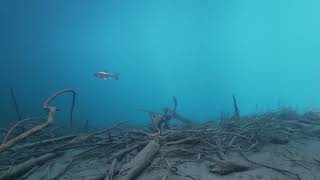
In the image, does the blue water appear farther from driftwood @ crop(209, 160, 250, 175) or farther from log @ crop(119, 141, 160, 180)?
log @ crop(119, 141, 160, 180)

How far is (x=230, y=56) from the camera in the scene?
88938 millimetres

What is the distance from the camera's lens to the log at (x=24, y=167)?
4.56 meters

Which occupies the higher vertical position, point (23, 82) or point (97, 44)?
point (97, 44)

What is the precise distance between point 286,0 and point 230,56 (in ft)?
73.7

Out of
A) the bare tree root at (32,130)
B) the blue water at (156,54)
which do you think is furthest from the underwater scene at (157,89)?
the blue water at (156,54)

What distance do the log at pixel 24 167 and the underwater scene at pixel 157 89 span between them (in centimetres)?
2

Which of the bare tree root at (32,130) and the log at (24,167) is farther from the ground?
the bare tree root at (32,130)

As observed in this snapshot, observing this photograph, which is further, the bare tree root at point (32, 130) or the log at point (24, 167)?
the log at point (24, 167)

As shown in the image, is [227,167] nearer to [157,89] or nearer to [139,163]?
[139,163]

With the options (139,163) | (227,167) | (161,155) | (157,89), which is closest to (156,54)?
(157,89)

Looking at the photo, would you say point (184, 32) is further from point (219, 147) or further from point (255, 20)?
point (219, 147)

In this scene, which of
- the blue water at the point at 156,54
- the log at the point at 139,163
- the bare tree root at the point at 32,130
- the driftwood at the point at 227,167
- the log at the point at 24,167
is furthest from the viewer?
the blue water at the point at 156,54

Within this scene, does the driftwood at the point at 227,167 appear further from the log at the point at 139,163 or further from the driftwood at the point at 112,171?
the driftwood at the point at 112,171

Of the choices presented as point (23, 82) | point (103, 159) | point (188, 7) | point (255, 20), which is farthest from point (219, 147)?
point (255, 20)
